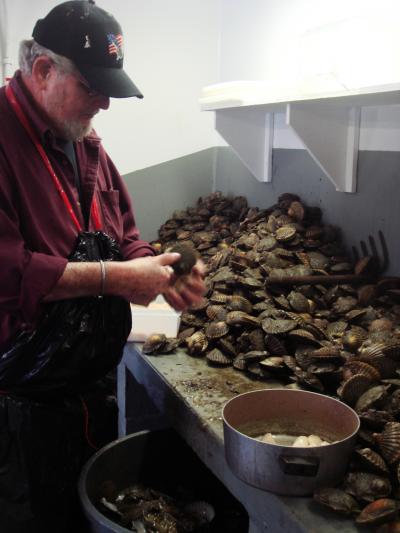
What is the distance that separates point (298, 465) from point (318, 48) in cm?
130

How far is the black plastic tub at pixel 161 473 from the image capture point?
1.83 m

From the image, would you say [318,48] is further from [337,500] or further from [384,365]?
[337,500]

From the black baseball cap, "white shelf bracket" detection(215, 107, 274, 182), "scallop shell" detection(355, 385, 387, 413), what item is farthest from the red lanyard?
"white shelf bracket" detection(215, 107, 274, 182)

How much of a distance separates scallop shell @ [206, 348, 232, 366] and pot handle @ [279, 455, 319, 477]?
2.42 feet

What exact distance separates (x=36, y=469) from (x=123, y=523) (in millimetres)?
293

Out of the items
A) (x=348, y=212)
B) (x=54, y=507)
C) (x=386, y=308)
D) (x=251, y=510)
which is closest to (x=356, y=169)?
(x=348, y=212)

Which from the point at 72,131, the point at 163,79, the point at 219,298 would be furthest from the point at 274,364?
the point at 163,79

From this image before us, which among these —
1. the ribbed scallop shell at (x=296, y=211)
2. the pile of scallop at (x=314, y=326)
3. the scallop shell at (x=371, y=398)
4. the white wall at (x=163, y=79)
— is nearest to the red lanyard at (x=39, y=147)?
the pile of scallop at (x=314, y=326)

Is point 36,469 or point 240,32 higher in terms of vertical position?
point 240,32

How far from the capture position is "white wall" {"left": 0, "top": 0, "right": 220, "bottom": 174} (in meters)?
3.45

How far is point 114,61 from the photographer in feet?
5.10

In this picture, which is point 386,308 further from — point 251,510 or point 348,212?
point 251,510

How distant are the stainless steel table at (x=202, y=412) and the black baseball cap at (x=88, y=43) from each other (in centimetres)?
84

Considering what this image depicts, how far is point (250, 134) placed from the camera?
2920 mm
